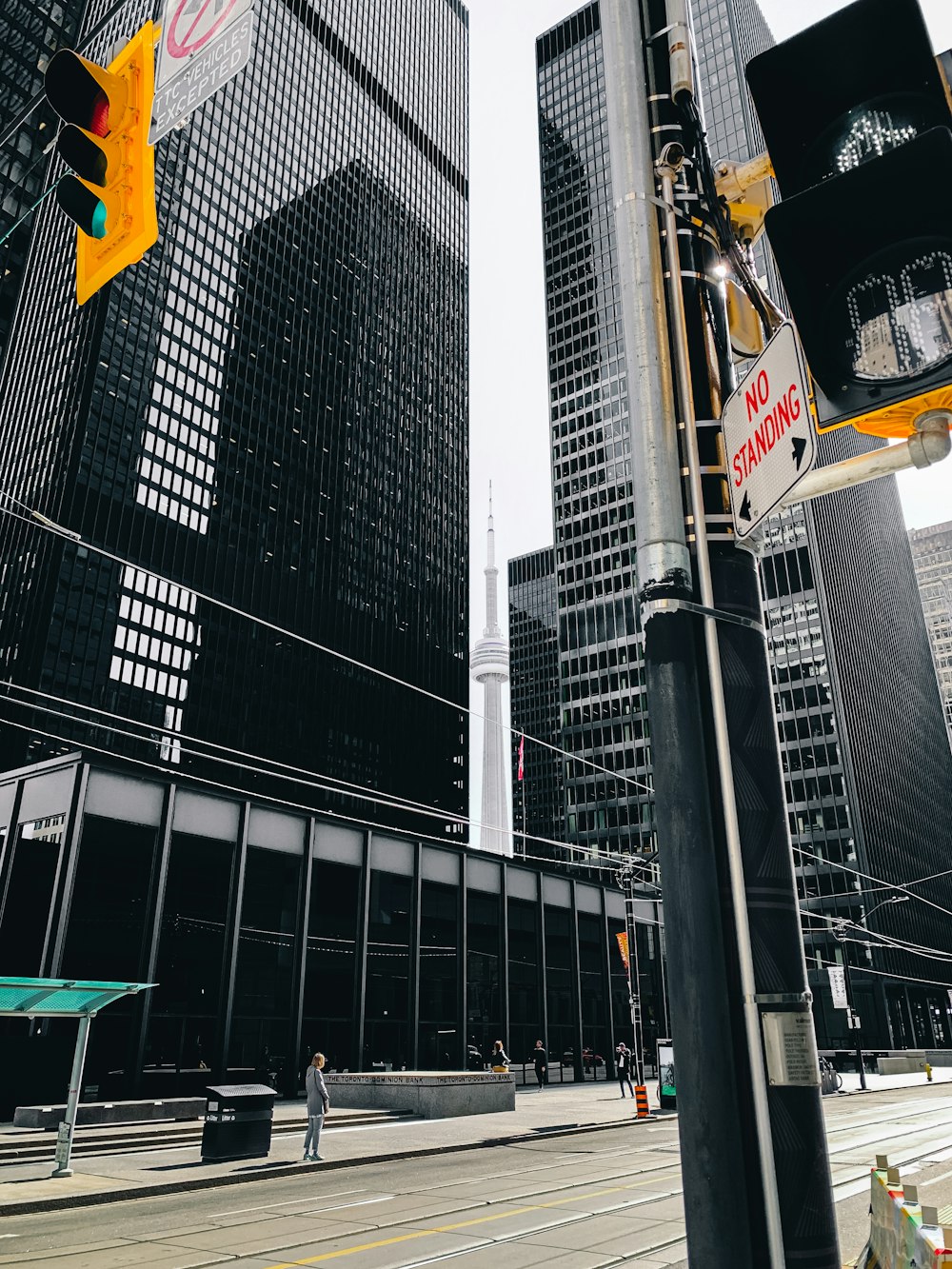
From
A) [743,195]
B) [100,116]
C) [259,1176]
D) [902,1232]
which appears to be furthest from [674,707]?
[259,1176]

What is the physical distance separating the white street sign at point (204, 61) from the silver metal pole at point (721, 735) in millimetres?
3973

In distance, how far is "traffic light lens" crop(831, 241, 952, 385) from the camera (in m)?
2.27

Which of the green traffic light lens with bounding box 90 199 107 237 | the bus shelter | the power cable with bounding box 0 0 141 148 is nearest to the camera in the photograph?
the green traffic light lens with bounding box 90 199 107 237

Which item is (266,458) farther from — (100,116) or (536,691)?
(100,116)

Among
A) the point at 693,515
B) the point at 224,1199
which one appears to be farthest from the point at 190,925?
the point at 693,515

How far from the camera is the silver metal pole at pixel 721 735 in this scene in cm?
295

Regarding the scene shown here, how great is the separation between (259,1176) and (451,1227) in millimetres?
6537

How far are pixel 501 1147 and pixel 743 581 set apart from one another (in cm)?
1982

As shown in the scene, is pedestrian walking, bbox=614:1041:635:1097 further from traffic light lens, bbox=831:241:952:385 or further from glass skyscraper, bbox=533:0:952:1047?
glass skyscraper, bbox=533:0:952:1047

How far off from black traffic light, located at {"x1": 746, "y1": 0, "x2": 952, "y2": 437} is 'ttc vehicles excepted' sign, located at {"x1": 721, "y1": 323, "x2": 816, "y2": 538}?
20 centimetres

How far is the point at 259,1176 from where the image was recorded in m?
15.9

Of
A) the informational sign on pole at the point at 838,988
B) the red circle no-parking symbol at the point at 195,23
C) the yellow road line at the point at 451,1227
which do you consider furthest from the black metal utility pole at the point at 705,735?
the informational sign on pole at the point at 838,988

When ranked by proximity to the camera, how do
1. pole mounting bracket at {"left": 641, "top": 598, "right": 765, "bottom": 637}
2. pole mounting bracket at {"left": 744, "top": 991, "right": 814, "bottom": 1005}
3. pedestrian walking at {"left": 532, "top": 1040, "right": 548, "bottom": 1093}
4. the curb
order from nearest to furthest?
1. pole mounting bracket at {"left": 744, "top": 991, "right": 814, "bottom": 1005}
2. pole mounting bracket at {"left": 641, "top": 598, "right": 765, "bottom": 637}
3. the curb
4. pedestrian walking at {"left": 532, "top": 1040, "right": 548, "bottom": 1093}

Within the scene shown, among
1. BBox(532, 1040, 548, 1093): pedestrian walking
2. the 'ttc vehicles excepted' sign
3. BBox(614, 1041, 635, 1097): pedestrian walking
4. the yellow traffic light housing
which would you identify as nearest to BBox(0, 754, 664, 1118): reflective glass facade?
BBox(532, 1040, 548, 1093): pedestrian walking
